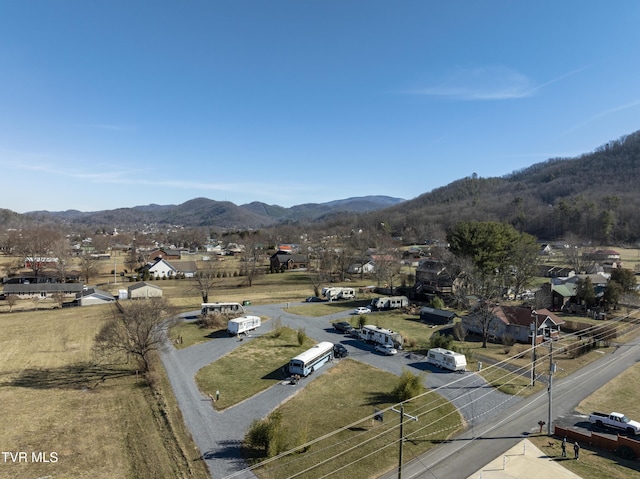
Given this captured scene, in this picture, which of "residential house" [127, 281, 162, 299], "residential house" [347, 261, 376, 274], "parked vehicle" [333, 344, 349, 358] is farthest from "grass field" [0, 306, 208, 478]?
"residential house" [347, 261, 376, 274]

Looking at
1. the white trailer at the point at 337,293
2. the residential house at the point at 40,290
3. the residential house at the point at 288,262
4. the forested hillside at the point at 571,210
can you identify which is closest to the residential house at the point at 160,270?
the residential house at the point at 40,290

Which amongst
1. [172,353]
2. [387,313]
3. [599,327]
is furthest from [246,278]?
[599,327]

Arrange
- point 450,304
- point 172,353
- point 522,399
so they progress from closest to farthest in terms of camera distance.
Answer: point 522,399
point 172,353
point 450,304

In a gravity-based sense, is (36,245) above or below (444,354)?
above

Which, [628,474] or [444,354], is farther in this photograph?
[444,354]

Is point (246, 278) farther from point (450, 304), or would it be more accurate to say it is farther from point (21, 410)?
point (21, 410)

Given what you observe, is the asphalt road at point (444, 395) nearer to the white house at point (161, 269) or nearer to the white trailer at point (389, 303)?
the white trailer at point (389, 303)

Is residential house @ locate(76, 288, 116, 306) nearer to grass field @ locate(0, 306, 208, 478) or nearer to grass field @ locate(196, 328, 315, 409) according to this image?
grass field @ locate(0, 306, 208, 478)
